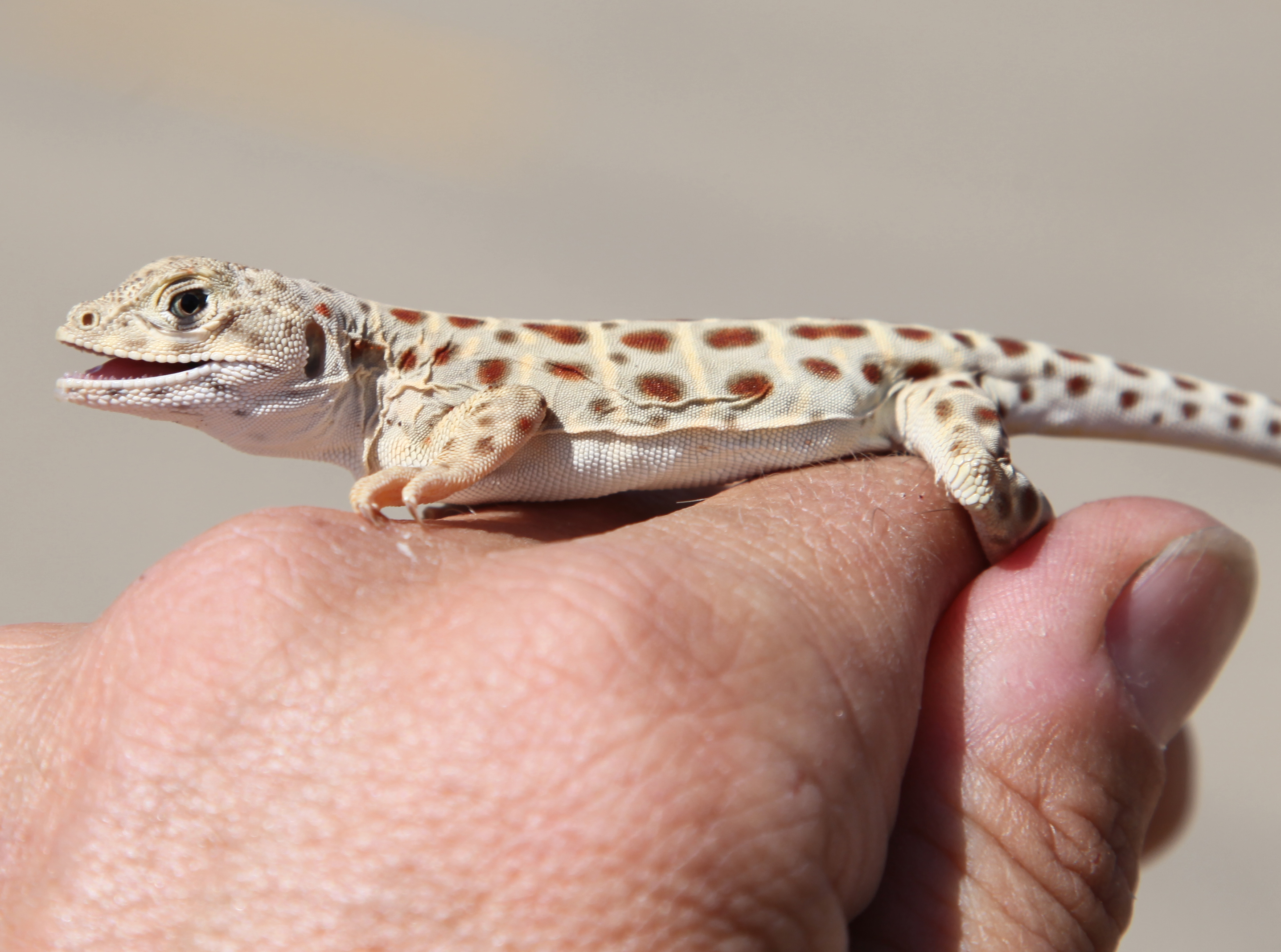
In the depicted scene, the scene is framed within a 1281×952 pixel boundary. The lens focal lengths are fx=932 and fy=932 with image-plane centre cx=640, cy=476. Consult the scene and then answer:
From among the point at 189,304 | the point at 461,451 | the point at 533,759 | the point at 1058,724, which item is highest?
the point at 189,304

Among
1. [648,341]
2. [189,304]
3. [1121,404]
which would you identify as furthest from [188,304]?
[1121,404]

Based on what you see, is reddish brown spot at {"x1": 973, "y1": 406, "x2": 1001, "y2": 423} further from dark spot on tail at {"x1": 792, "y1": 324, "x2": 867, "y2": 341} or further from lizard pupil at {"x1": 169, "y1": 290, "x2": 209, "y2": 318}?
lizard pupil at {"x1": 169, "y1": 290, "x2": 209, "y2": 318}

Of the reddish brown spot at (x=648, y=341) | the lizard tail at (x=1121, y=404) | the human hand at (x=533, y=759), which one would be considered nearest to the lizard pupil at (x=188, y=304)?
the human hand at (x=533, y=759)

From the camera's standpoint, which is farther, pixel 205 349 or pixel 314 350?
pixel 314 350

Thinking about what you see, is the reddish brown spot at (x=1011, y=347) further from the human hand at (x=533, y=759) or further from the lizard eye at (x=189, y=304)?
the lizard eye at (x=189, y=304)

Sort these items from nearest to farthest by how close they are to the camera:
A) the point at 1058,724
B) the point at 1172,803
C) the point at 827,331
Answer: the point at 1058,724 < the point at 827,331 < the point at 1172,803

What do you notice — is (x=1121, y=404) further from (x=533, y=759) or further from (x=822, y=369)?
(x=533, y=759)
